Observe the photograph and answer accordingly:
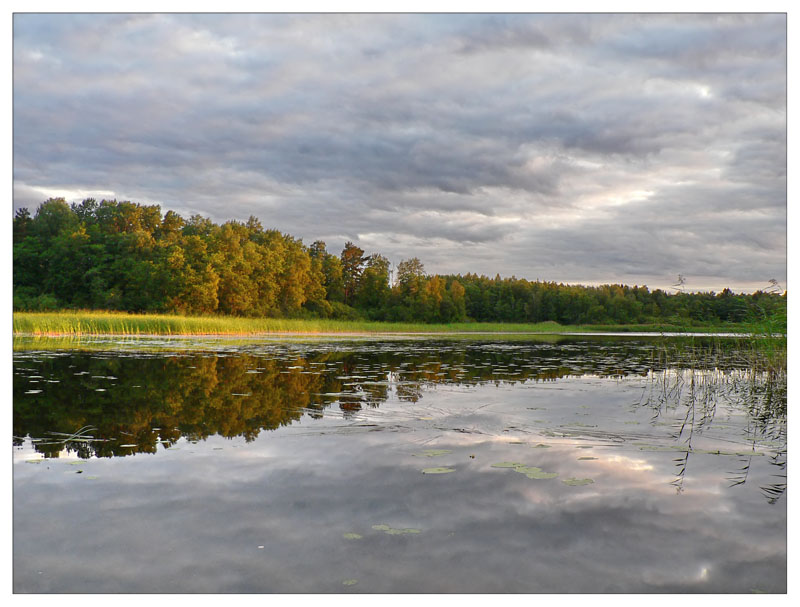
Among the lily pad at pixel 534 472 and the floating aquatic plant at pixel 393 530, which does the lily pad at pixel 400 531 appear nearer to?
the floating aquatic plant at pixel 393 530

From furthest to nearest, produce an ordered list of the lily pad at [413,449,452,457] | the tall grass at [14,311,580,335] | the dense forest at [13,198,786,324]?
the dense forest at [13,198,786,324] → the tall grass at [14,311,580,335] → the lily pad at [413,449,452,457]

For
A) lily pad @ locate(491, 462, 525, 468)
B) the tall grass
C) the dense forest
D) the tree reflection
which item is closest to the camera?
lily pad @ locate(491, 462, 525, 468)

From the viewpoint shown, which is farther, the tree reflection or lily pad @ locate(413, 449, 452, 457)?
the tree reflection

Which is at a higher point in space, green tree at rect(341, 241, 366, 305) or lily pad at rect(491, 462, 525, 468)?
green tree at rect(341, 241, 366, 305)

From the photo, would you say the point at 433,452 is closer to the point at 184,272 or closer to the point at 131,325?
the point at 131,325

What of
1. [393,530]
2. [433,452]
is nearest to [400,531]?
[393,530]

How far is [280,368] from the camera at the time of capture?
11.9 m

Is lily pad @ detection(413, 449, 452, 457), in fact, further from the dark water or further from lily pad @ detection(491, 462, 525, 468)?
lily pad @ detection(491, 462, 525, 468)

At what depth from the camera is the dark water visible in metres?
2.68

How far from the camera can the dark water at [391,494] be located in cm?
268

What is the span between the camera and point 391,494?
3717mm

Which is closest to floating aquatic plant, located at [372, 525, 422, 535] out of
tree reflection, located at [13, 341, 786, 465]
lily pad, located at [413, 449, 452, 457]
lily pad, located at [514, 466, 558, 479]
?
lily pad, located at [514, 466, 558, 479]
